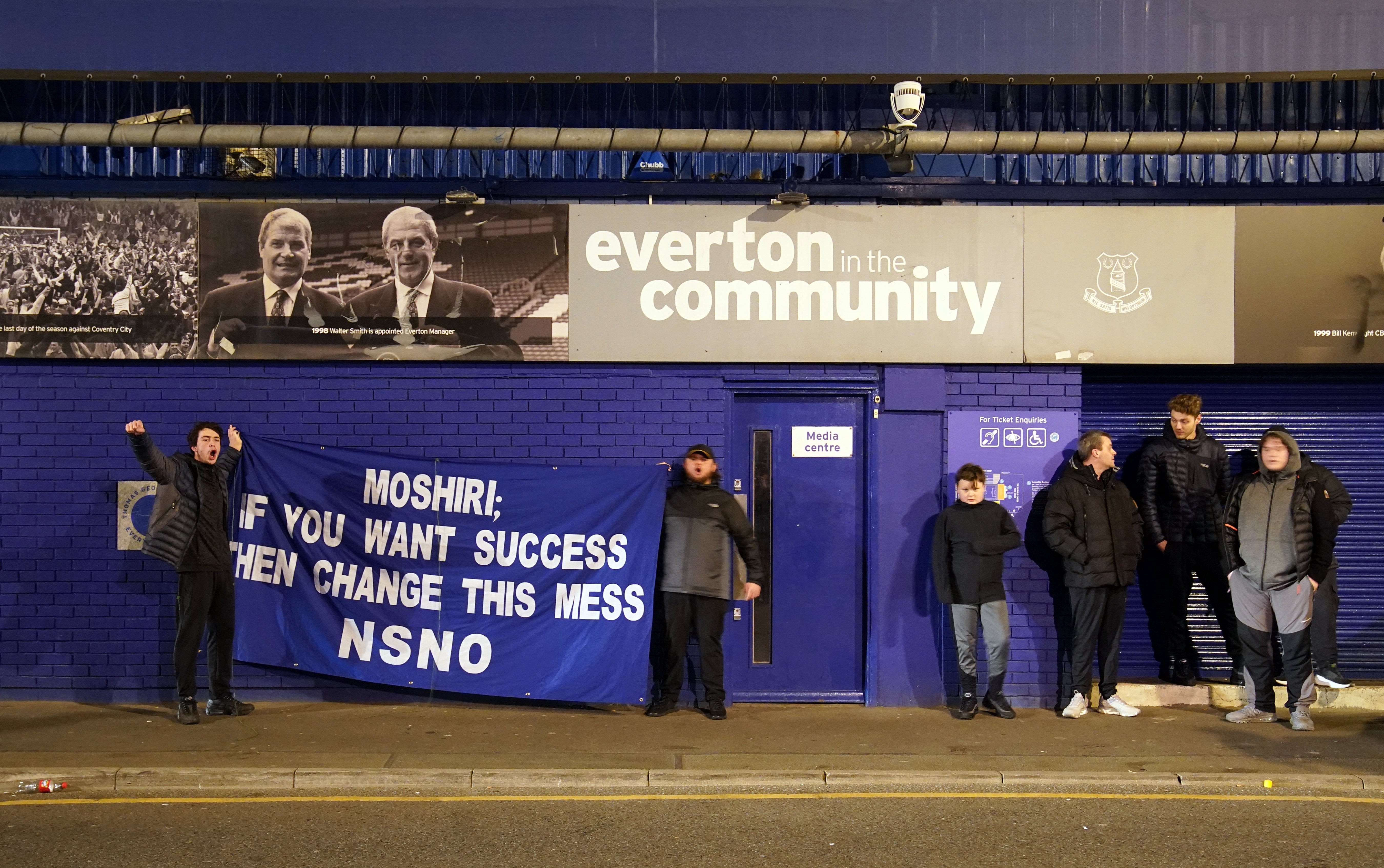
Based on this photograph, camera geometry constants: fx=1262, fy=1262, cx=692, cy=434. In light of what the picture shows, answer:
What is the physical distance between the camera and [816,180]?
10156mm

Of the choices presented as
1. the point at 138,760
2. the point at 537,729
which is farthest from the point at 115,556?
the point at 537,729

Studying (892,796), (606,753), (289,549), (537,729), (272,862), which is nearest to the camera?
(272,862)

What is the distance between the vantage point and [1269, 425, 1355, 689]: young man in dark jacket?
Answer: 9180 mm

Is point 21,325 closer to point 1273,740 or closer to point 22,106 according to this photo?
point 22,106

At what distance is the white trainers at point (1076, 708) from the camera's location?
949cm

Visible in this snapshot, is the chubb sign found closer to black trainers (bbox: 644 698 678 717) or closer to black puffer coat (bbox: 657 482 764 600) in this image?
black puffer coat (bbox: 657 482 764 600)

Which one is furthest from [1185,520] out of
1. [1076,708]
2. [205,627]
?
[205,627]

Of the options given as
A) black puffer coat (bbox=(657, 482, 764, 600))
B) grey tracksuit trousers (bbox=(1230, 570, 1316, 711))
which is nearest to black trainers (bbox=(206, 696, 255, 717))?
black puffer coat (bbox=(657, 482, 764, 600))

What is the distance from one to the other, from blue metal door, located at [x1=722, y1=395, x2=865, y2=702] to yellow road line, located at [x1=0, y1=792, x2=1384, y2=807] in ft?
8.03

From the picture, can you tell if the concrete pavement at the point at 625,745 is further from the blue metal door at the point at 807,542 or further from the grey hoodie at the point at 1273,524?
the grey hoodie at the point at 1273,524

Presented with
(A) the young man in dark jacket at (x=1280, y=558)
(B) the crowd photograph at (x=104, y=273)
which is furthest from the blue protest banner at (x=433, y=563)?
(A) the young man in dark jacket at (x=1280, y=558)

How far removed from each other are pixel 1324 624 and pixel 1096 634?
161 cm

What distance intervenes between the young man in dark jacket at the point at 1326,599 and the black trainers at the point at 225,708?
7846 millimetres

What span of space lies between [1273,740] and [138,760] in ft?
24.6
